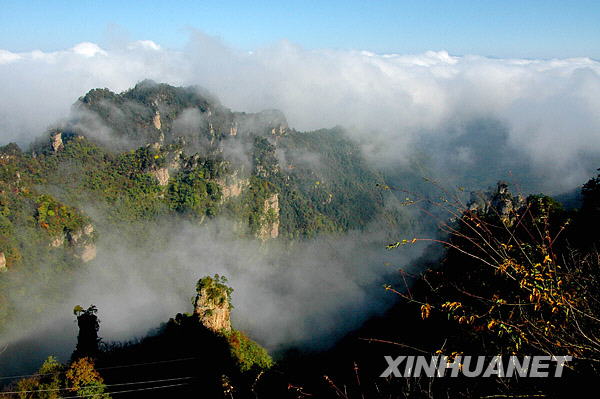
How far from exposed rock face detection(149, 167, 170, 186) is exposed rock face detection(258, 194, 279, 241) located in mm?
20317

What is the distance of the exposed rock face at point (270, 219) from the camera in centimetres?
7262

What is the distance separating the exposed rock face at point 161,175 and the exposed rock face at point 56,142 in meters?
14.6

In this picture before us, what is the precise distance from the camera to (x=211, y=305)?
71.5 ft

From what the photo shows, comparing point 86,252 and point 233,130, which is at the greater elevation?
point 233,130

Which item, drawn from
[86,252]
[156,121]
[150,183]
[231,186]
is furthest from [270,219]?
[86,252]

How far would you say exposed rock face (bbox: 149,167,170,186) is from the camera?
6003cm

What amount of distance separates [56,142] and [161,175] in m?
16.7

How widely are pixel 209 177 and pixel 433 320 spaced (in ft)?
186

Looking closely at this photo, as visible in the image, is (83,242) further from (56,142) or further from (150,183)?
(56,142)

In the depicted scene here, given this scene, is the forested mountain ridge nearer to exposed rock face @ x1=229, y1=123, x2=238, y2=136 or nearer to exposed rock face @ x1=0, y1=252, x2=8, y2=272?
exposed rock face @ x1=0, y1=252, x2=8, y2=272

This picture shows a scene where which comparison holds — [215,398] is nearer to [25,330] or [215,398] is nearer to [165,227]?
[25,330]

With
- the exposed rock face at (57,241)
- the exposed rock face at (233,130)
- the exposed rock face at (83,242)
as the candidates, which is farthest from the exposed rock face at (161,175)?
the exposed rock face at (233,130)

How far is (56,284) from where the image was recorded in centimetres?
3906

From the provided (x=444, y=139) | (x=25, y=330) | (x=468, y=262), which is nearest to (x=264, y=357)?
(x=468, y=262)
